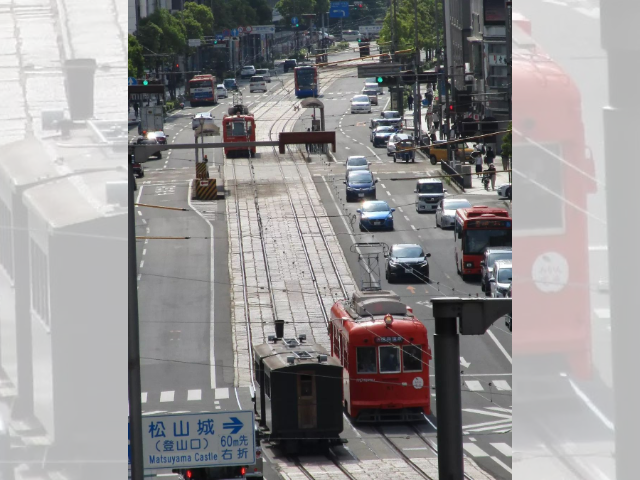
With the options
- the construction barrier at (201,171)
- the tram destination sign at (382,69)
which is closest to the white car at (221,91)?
the tram destination sign at (382,69)

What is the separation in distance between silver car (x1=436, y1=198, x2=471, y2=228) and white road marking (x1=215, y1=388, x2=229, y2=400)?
15136mm

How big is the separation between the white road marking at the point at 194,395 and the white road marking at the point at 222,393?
0.98ft

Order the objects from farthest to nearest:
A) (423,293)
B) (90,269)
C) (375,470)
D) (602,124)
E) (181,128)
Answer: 1. (181,128)
2. (423,293)
3. (375,470)
4. (90,269)
5. (602,124)

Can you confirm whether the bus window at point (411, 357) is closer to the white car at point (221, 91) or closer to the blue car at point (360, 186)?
the blue car at point (360, 186)

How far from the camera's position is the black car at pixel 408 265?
91.6 feet

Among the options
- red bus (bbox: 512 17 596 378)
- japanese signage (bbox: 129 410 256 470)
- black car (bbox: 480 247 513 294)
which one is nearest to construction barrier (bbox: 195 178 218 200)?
black car (bbox: 480 247 513 294)

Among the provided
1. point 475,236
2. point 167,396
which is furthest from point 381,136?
point 167,396

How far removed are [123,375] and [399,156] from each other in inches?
1578

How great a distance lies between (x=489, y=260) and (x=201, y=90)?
116ft

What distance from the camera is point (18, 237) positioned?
794 centimetres

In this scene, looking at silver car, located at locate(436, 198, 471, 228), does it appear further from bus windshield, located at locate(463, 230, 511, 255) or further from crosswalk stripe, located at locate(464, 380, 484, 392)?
crosswalk stripe, located at locate(464, 380, 484, 392)

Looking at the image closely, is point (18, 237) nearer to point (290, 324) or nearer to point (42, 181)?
point (42, 181)

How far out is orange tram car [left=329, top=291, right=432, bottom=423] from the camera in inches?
742

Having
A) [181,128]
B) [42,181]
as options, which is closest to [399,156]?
[181,128]
